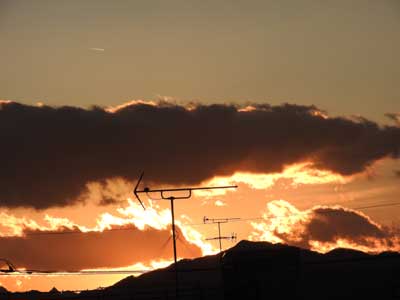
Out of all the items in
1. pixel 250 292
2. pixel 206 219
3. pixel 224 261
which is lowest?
pixel 250 292

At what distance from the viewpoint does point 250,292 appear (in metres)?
86.1

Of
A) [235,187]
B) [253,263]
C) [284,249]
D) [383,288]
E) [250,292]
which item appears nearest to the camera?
[235,187]

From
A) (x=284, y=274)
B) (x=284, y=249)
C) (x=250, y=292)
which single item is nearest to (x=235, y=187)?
(x=250, y=292)

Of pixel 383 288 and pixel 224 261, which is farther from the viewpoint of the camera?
pixel 383 288

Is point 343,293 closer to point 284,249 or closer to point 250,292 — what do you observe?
point 284,249

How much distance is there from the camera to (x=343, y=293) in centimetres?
17975

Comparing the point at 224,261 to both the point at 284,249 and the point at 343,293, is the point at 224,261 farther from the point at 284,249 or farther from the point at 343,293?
the point at 343,293

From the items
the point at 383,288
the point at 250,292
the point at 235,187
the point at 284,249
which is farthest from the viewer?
the point at 383,288

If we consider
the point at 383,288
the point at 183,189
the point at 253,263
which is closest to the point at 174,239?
the point at 183,189

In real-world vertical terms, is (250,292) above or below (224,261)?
below

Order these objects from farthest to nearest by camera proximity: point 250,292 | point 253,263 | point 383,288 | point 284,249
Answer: point 383,288 < point 284,249 < point 253,263 < point 250,292

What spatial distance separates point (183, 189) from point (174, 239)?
184 inches

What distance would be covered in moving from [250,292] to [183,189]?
51.5 feet

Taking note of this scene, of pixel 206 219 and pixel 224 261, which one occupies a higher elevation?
pixel 206 219
